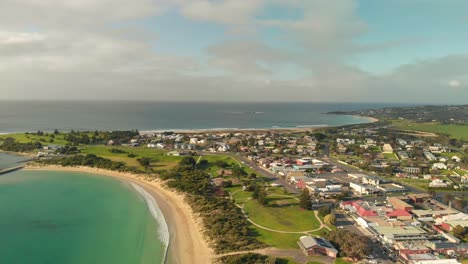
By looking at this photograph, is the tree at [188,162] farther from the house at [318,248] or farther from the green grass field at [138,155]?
the house at [318,248]

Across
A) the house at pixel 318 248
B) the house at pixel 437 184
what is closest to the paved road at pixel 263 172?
the house at pixel 318 248

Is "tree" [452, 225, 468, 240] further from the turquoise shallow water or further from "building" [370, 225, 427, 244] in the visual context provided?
the turquoise shallow water

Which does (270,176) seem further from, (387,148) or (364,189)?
(387,148)

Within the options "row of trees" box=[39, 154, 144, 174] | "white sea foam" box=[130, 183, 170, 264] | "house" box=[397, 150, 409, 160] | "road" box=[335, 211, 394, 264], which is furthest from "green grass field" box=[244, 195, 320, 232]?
"house" box=[397, 150, 409, 160]

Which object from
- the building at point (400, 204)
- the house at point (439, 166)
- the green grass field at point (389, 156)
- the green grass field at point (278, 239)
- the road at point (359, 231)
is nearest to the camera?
the road at point (359, 231)

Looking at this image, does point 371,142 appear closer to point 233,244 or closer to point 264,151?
point 264,151

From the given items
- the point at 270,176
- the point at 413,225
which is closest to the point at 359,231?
the point at 413,225

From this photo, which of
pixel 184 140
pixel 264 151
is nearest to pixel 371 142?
pixel 264 151

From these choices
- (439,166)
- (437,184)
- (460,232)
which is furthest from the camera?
(439,166)
